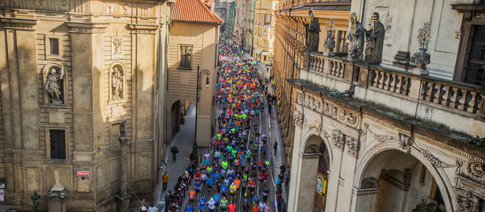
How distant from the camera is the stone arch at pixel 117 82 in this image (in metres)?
23.1

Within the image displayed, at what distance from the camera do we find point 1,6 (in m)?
20.5

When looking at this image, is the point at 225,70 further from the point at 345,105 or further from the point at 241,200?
the point at 345,105

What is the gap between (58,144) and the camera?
2264cm

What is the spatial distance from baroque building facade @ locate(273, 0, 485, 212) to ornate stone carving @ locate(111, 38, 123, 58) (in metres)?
10.9

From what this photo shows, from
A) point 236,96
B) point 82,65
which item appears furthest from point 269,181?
point 236,96

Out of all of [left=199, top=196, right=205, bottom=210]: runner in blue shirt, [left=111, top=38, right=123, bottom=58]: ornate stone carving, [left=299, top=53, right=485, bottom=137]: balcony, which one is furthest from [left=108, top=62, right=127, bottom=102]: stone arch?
[left=299, top=53, right=485, bottom=137]: balcony

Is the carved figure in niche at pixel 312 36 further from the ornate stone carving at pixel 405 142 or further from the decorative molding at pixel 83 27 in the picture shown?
the decorative molding at pixel 83 27

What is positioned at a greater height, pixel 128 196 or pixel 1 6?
pixel 1 6

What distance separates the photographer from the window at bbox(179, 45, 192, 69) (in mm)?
34375

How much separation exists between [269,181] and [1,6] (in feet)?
59.9

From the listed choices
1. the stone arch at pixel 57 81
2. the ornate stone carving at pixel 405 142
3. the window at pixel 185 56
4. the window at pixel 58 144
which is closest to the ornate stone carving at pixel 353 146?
the ornate stone carving at pixel 405 142

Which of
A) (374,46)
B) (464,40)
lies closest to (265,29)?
(374,46)

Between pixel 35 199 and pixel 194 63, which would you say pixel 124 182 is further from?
pixel 194 63

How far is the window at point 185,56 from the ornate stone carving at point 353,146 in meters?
22.7
